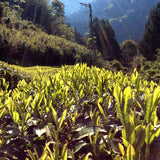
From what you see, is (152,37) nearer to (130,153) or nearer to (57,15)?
(130,153)

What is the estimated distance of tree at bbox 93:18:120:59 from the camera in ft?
163

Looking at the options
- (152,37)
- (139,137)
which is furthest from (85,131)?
(152,37)

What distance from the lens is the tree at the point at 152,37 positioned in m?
28.7

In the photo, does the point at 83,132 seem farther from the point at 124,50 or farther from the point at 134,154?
the point at 124,50

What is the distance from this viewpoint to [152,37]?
28984 millimetres

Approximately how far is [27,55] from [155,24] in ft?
86.4

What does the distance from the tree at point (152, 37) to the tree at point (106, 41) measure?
58.3 feet

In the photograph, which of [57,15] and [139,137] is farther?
[57,15]

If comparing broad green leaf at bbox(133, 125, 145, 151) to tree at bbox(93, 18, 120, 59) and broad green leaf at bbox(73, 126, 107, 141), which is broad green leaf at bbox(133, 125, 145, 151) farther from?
tree at bbox(93, 18, 120, 59)

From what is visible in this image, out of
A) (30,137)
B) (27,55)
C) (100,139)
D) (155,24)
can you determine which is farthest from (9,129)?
(155,24)

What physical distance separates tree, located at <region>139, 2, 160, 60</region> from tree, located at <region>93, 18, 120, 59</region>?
17757 millimetres

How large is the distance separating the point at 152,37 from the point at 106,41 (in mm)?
23087

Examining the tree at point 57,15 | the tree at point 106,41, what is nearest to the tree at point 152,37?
the tree at point 106,41

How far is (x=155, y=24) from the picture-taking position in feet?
96.9
